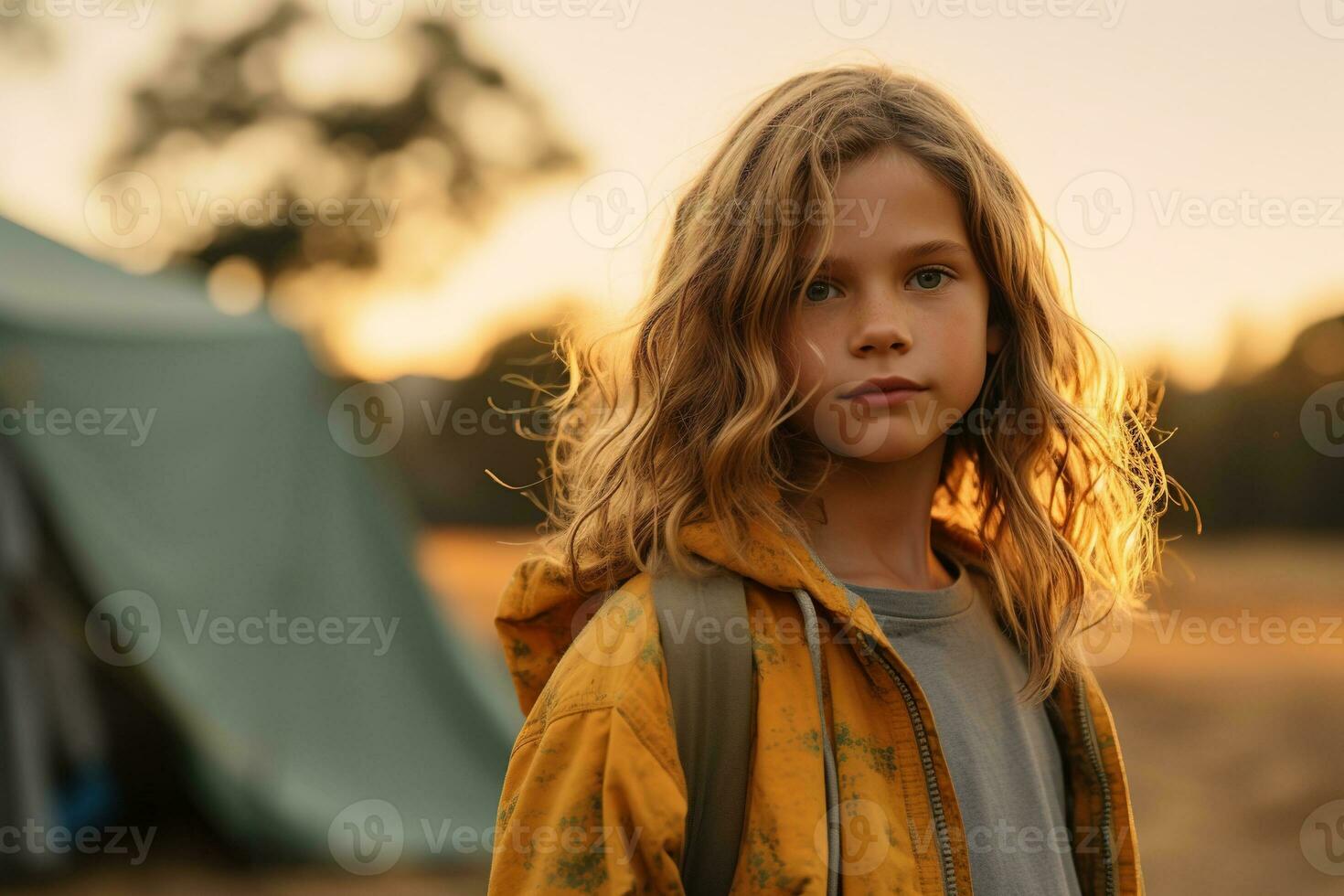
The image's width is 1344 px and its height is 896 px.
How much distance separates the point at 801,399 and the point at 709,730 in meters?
0.45

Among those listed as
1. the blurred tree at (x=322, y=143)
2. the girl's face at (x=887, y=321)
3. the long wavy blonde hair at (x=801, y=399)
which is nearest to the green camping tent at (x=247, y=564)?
the long wavy blonde hair at (x=801, y=399)

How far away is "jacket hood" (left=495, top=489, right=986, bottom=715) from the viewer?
1.41m

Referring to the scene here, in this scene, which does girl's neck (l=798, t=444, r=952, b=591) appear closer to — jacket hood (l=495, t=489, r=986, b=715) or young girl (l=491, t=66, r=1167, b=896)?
young girl (l=491, t=66, r=1167, b=896)

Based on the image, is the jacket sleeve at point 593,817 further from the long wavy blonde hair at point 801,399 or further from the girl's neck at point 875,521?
the girl's neck at point 875,521

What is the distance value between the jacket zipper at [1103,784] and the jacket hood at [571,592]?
49 centimetres

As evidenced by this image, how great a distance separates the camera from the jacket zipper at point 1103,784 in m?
1.66

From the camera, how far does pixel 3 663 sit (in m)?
4.76

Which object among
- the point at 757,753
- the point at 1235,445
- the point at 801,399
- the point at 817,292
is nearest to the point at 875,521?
the point at 801,399

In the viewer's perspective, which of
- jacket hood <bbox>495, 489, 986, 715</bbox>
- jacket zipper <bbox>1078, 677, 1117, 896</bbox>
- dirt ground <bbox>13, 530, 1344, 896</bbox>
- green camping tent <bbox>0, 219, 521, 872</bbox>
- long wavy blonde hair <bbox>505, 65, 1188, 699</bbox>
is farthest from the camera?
dirt ground <bbox>13, 530, 1344, 896</bbox>

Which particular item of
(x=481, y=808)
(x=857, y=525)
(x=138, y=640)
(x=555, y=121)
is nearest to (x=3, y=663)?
(x=138, y=640)

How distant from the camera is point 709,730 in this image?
1310 mm

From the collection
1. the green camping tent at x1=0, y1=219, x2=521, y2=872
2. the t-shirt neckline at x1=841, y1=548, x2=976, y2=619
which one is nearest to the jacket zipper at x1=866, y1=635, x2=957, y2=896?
the t-shirt neckline at x1=841, y1=548, x2=976, y2=619

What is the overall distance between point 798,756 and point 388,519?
451 centimetres

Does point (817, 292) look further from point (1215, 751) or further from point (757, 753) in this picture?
point (1215, 751)
